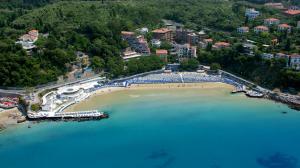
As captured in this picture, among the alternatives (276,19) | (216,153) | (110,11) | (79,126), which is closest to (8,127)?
(79,126)

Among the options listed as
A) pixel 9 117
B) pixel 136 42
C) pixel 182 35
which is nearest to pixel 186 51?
pixel 182 35

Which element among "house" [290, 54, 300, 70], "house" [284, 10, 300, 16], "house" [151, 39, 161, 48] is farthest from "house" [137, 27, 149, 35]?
"house" [290, 54, 300, 70]

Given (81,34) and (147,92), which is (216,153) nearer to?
(147,92)

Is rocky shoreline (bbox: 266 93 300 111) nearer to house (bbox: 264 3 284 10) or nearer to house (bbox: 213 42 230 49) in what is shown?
house (bbox: 213 42 230 49)

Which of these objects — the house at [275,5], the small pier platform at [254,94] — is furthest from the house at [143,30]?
the house at [275,5]

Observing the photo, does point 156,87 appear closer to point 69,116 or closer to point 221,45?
point 69,116

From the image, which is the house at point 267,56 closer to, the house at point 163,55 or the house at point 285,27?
the house at point 285,27
